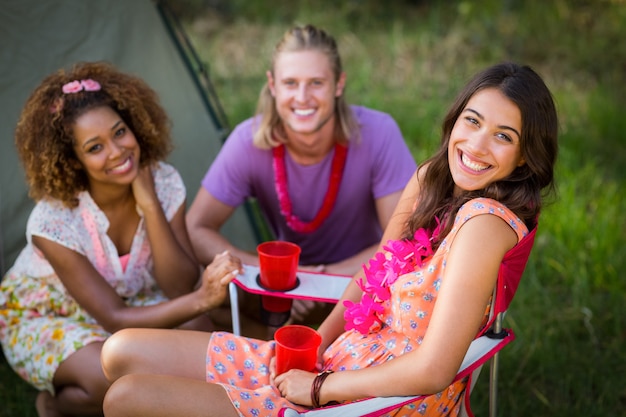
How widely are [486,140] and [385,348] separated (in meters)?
0.58

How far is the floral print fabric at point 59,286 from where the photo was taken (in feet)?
7.62

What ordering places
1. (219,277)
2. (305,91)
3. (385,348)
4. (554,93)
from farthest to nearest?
(554,93) < (305,91) < (219,277) < (385,348)

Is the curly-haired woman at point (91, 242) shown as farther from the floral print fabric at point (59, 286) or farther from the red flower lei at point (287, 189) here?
the red flower lei at point (287, 189)

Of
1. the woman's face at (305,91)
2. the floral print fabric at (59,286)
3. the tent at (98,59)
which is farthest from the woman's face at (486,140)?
the tent at (98,59)

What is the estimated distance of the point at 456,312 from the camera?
1.55m

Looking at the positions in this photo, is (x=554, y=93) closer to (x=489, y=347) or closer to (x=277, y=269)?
(x=277, y=269)

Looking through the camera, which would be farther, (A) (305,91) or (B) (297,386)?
(A) (305,91)

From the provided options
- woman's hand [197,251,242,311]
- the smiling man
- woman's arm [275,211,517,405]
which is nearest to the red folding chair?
woman's arm [275,211,517,405]

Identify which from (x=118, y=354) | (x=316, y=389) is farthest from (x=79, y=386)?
(x=316, y=389)

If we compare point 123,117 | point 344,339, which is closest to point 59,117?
point 123,117

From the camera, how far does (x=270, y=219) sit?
9.84 ft

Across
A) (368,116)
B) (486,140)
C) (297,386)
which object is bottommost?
(297,386)

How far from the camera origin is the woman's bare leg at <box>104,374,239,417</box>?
1.69 meters

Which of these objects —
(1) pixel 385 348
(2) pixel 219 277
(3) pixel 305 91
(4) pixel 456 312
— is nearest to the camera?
(4) pixel 456 312
